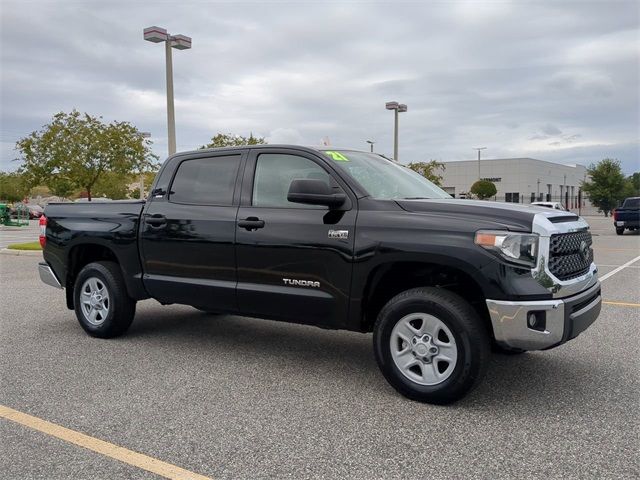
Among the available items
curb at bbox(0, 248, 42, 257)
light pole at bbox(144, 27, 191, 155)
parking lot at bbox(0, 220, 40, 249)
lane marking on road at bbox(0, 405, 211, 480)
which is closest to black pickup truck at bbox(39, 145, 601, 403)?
lane marking on road at bbox(0, 405, 211, 480)

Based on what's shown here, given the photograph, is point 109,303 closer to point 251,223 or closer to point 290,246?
point 251,223

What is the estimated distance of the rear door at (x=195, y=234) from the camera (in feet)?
16.5

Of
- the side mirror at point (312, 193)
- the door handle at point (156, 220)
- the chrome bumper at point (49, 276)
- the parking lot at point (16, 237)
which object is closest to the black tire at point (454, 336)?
the side mirror at point (312, 193)

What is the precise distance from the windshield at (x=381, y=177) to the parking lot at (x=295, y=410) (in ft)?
4.92

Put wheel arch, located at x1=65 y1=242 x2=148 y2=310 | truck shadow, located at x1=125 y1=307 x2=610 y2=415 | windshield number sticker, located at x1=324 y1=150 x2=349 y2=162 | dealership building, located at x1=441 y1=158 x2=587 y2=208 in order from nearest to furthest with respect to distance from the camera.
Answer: truck shadow, located at x1=125 y1=307 x2=610 y2=415 → windshield number sticker, located at x1=324 y1=150 x2=349 y2=162 → wheel arch, located at x1=65 y1=242 x2=148 y2=310 → dealership building, located at x1=441 y1=158 x2=587 y2=208

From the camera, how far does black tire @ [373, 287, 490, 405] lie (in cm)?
383

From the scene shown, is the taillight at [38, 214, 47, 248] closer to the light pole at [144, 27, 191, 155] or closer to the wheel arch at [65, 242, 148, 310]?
the wheel arch at [65, 242, 148, 310]

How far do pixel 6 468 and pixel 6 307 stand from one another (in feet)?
17.0

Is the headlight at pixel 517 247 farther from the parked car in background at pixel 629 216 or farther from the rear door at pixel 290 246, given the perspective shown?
the parked car in background at pixel 629 216

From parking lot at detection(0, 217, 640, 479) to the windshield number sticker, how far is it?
175 cm

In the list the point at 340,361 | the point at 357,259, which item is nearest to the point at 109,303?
the point at 340,361

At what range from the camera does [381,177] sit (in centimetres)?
492

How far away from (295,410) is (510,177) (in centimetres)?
8408

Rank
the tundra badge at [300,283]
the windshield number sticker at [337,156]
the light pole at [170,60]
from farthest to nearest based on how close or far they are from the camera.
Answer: the light pole at [170,60] → the windshield number sticker at [337,156] → the tundra badge at [300,283]
